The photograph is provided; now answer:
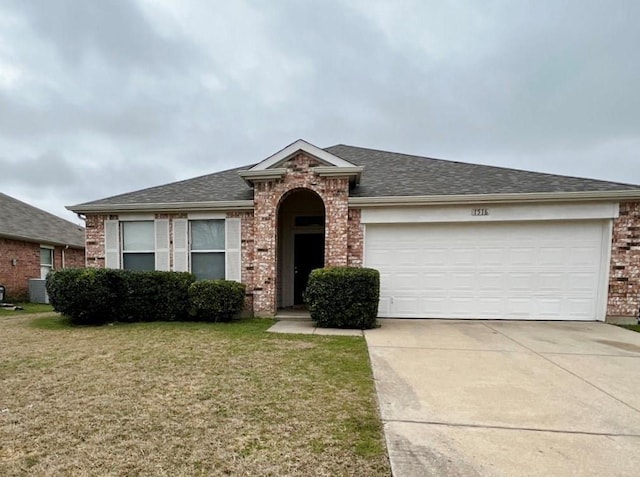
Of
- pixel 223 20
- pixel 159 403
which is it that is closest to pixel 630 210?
pixel 159 403

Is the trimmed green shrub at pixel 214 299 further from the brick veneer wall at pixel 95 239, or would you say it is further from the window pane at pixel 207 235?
the brick veneer wall at pixel 95 239

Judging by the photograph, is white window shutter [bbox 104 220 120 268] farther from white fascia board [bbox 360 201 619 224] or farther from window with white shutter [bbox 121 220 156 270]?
white fascia board [bbox 360 201 619 224]

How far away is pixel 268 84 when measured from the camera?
46.9 ft

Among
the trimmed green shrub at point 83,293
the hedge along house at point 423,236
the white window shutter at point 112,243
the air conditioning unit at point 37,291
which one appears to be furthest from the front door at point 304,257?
the air conditioning unit at point 37,291

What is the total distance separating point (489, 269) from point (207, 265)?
7377 millimetres

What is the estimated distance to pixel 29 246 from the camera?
13.8 m

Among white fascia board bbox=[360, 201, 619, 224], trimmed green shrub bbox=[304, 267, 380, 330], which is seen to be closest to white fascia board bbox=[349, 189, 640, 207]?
white fascia board bbox=[360, 201, 619, 224]

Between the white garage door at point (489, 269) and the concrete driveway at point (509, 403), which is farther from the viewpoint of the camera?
the white garage door at point (489, 269)

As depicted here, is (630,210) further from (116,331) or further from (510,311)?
(116,331)

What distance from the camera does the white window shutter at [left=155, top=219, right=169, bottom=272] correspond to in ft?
27.5

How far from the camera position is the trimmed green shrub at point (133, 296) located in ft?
23.7

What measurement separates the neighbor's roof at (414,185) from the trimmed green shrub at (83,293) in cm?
208

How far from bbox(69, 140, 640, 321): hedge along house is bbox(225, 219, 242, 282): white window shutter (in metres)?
0.03

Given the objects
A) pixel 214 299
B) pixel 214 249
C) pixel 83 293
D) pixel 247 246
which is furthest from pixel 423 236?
pixel 83 293
